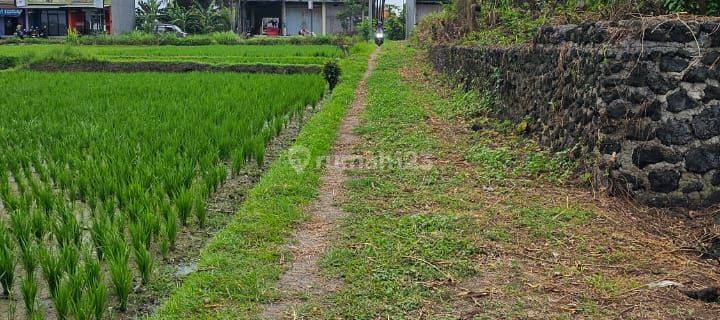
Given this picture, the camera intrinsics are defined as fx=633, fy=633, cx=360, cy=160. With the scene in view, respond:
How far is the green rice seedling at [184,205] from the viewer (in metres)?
4.19

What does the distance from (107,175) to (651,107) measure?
13.1ft

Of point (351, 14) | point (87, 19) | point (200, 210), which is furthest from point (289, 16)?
point (200, 210)

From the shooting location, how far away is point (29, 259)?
3.26m

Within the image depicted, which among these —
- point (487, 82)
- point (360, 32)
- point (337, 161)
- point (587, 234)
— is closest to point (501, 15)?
point (487, 82)

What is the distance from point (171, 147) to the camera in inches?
232

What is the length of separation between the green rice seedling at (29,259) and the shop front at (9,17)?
39.6 m

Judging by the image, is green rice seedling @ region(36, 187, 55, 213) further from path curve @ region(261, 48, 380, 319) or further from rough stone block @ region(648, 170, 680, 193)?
rough stone block @ region(648, 170, 680, 193)

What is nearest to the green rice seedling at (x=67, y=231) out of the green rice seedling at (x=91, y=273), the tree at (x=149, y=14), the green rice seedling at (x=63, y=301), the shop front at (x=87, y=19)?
the green rice seedling at (x=91, y=273)

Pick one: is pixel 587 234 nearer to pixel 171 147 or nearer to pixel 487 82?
pixel 171 147

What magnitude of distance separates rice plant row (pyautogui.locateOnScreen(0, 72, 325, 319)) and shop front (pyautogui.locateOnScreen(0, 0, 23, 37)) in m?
31.0

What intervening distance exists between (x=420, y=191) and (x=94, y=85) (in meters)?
9.18

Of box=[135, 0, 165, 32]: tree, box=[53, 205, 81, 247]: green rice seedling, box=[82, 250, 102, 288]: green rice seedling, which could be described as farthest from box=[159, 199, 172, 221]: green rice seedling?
box=[135, 0, 165, 32]: tree

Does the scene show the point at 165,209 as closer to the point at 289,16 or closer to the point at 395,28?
the point at 395,28

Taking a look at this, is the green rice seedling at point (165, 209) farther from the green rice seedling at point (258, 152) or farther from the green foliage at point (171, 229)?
the green rice seedling at point (258, 152)
